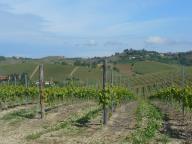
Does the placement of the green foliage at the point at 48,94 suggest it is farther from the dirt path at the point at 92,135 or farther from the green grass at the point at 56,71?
the green grass at the point at 56,71

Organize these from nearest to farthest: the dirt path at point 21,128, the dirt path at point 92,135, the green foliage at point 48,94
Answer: the dirt path at point 92,135 < the dirt path at point 21,128 < the green foliage at point 48,94

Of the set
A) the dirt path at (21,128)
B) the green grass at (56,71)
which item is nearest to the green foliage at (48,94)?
the dirt path at (21,128)

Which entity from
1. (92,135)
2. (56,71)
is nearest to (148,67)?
(56,71)

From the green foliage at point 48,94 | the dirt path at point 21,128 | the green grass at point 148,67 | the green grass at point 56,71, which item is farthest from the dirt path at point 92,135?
the green grass at point 148,67

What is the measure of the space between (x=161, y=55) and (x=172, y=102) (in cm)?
12957

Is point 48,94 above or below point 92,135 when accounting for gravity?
above

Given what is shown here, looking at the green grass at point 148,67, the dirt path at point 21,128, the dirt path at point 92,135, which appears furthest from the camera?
the green grass at point 148,67

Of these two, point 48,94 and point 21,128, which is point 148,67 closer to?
point 48,94

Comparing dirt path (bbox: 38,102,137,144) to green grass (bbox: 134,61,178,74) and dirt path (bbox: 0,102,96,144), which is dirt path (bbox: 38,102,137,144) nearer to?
dirt path (bbox: 0,102,96,144)

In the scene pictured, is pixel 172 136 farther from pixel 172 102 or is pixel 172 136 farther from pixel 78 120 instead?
pixel 172 102

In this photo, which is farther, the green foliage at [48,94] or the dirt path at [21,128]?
the green foliage at [48,94]

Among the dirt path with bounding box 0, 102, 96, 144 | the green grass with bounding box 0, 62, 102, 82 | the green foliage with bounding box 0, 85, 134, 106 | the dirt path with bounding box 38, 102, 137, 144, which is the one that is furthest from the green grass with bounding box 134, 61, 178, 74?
the dirt path with bounding box 38, 102, 137, 144

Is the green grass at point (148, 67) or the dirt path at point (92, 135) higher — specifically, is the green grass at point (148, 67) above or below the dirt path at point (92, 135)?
above

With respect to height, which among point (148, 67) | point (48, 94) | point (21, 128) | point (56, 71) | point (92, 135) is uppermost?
point (148, 67)
